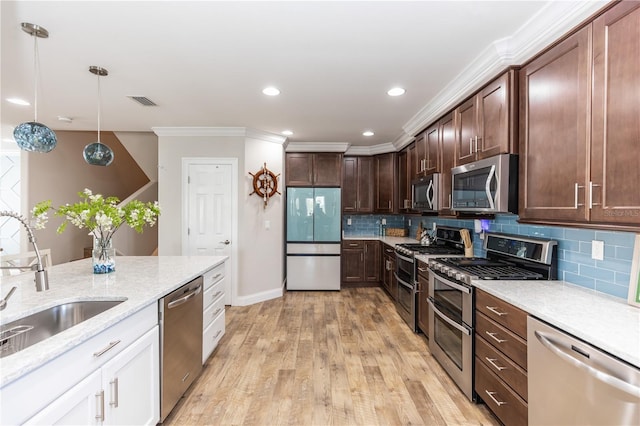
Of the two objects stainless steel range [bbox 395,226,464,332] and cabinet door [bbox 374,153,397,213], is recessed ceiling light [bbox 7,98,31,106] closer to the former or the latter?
stainless steel range [bbox 395,226,464,332]

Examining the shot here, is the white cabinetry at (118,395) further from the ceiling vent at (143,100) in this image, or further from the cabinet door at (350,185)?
the cabinet door at (350,185)

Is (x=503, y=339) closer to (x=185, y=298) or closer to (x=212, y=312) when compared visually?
(x=185, y=298)

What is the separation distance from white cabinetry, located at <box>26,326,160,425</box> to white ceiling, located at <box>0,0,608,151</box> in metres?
1.92

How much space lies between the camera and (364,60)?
2281mm

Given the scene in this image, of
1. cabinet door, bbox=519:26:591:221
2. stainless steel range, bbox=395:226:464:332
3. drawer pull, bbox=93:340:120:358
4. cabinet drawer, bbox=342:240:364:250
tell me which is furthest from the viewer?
cabinet drawer, bbox=342:240:364:250

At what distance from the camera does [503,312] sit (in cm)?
173

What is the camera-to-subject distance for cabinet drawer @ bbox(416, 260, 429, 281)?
9.60ft

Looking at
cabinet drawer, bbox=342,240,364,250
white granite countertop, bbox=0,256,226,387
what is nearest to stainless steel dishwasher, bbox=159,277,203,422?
white granite countertop, bbox=0,256,226,387

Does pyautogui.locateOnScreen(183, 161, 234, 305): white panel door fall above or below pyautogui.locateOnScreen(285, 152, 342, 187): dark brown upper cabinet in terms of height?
below

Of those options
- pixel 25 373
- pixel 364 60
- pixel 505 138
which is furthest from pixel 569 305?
pixel 25 373

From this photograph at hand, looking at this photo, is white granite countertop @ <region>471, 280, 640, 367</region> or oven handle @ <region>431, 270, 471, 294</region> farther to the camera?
oven handle @ <region>431, 270, 471, 294</region>

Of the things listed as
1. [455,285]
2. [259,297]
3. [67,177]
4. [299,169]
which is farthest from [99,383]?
[67,177]

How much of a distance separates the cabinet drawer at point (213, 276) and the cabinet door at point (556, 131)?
2.49m

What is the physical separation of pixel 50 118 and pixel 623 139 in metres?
5.44
